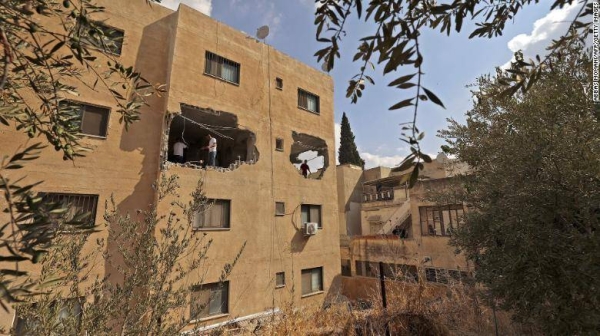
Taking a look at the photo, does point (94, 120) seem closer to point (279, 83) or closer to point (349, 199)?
point (279, 83)

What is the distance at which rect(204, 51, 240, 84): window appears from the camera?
12.7m

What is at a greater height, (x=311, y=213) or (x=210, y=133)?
(x=210, y=133)

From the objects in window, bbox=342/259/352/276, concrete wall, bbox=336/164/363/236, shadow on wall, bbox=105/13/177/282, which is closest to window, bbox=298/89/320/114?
shadow on wall, bbox=105/13/177/282

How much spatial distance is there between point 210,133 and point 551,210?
12758 mm

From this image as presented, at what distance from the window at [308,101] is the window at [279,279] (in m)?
8.46

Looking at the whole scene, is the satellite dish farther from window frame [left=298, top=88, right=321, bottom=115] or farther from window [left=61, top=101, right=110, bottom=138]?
window [left=61, top=101, right=110, bottom=138]

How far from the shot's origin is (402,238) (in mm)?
18500

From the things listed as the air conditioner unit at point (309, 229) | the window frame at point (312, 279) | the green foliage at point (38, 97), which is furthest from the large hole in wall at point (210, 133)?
the green foliage at point (38, 97)

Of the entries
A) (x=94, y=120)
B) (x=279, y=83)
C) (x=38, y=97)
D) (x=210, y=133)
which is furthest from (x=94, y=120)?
(x=279, y=83)

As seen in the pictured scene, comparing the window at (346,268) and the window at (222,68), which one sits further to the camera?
the window at (346,268)

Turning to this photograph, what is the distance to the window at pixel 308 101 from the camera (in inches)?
637

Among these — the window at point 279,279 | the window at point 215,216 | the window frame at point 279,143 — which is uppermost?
the window frame at point 279,143

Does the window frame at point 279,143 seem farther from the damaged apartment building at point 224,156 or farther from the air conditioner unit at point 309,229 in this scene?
the air conditioner unit at point 309,229

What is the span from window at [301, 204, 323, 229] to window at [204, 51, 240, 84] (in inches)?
269
